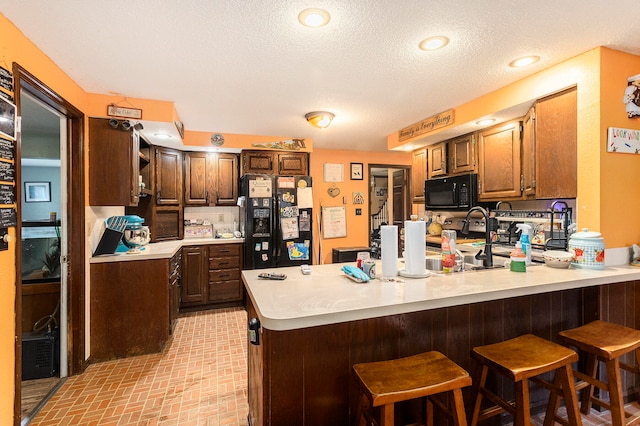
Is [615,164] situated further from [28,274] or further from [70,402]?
[28,274]

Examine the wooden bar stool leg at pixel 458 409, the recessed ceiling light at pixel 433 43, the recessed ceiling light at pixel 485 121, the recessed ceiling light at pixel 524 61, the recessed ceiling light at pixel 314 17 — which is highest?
the recessed ceiling light at pixel 524 61

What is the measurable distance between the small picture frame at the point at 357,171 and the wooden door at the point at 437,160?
1.60 meters

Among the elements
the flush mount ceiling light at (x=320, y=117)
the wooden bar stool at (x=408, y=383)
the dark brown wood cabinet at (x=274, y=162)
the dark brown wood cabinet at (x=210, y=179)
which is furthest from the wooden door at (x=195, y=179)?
the wooden bar stool at (x=408, y=383)

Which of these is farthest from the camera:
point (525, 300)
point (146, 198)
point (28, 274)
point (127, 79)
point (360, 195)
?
point (360, 195)

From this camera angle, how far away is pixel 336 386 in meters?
1.34

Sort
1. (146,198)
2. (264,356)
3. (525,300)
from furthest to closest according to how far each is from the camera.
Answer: (146,198) → (525,300) → (264,356)

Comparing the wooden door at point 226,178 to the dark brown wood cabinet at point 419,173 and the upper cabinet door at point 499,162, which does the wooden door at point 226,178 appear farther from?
the upper cabinet door at point 499,162

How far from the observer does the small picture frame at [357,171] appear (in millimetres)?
5340

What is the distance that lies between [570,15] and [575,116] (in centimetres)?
74

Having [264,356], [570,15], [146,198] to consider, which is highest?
[570,15]

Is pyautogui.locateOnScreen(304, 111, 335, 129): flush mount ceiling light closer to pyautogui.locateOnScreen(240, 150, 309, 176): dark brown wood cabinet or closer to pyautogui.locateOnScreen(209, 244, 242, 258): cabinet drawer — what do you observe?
pyautogui.locateOnScreen(240, 150, 309, 176): dark brown wood cabinet

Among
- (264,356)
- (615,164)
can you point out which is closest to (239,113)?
(264,356)

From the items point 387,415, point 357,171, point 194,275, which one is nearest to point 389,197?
point 357,171

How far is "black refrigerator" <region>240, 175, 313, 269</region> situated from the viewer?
395 cm
